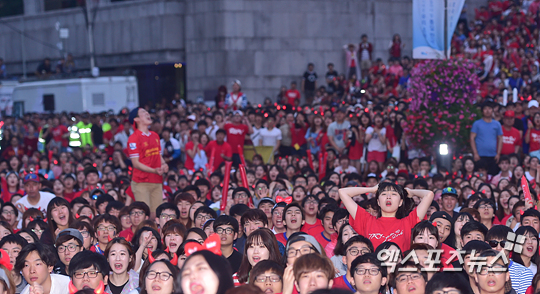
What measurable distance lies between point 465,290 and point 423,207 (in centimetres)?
233

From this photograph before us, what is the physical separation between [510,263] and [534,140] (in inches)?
313

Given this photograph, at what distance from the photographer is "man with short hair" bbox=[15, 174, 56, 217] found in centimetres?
1128

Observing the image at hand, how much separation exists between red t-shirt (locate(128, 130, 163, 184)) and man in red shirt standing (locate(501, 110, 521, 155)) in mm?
6771

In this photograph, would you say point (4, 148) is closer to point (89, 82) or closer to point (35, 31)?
point (89, 82)

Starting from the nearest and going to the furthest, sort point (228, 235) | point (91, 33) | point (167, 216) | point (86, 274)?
point (86, 274) < point (228, 235) < point (167, 216) < point (91, 33)

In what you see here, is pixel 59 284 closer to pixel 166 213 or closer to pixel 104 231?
pixel 104 231

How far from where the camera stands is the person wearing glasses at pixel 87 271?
6570 mm

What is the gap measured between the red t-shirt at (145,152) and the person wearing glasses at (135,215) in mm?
889

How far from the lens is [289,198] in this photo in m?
9.62

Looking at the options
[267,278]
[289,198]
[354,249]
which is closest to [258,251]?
[354,249]

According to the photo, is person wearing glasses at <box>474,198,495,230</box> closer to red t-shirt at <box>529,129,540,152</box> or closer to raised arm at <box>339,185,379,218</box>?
raised arm at <box>339,185,379,218</box>

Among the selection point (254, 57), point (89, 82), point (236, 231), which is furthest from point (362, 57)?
point (236, 231)

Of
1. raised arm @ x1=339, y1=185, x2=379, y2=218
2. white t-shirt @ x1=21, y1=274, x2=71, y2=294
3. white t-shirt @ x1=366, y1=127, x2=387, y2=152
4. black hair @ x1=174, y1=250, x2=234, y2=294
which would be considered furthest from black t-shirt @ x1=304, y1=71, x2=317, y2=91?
black hair @ x1=174, y1=250, x2=234, y2=294

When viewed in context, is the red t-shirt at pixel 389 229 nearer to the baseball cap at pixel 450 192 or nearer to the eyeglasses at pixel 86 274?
the eyeglasses at pixel 86 274
